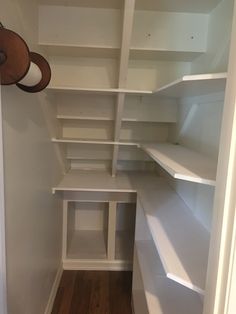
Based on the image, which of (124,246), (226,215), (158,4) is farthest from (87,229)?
(226,215)

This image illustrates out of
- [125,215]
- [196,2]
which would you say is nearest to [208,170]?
[196,2]

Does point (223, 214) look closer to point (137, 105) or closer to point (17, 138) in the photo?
point (17, 138)

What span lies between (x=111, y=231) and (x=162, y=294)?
1125 mm

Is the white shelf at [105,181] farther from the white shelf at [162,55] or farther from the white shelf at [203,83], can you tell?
the white shelf at [203,83]

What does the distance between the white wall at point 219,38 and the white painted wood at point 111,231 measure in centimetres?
147

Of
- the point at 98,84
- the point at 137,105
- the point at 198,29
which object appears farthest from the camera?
the point at 137,105

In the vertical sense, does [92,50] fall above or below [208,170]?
above

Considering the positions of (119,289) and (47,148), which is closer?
(47,148)

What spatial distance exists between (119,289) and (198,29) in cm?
216

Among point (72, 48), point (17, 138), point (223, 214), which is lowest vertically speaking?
point (223, 214)

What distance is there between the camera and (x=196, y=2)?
1446mm

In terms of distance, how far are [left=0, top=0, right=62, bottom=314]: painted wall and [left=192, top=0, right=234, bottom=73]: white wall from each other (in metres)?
1.01

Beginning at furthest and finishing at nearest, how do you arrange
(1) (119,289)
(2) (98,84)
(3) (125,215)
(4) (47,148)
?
(3) (125,215)
(1) (119,289)
(2) (98,84)
(4) (47,148)

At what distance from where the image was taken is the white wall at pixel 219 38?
1.30 m
